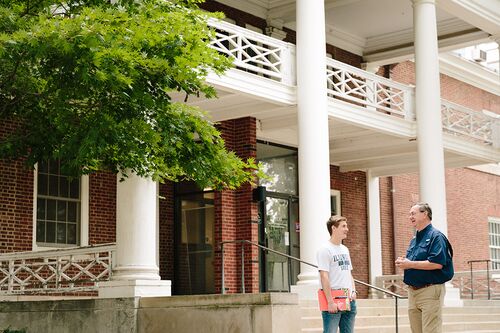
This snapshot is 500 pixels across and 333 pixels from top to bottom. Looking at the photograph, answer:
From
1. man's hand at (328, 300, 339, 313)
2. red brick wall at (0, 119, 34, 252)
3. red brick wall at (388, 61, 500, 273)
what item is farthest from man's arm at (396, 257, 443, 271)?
red brick wall at (388, 61, 500, 273)

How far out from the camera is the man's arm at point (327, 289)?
31.5ft

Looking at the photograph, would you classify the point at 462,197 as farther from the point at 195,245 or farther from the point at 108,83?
the point at 108,83

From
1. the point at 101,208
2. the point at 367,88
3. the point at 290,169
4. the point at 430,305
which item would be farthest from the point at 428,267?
the point at 290,169

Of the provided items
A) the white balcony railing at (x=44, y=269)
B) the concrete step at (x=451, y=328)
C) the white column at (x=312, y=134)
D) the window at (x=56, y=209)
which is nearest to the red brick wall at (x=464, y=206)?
the concrete step at (x=451, y=328)

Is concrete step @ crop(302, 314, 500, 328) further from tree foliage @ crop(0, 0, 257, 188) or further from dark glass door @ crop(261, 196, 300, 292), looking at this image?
dark glass door @ crop(261, 196, 300, 292)

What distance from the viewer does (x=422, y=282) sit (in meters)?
9.47

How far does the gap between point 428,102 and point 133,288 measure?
9706 millimetres

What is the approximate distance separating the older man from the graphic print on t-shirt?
0.68m

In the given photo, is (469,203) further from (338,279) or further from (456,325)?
(338,279)

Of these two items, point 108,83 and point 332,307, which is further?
point 332,307

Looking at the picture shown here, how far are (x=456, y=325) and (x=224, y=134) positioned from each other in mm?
6839

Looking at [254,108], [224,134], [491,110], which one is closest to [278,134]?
[224,134]

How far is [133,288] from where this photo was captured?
1255cm

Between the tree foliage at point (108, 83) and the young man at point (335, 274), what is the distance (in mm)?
1835
